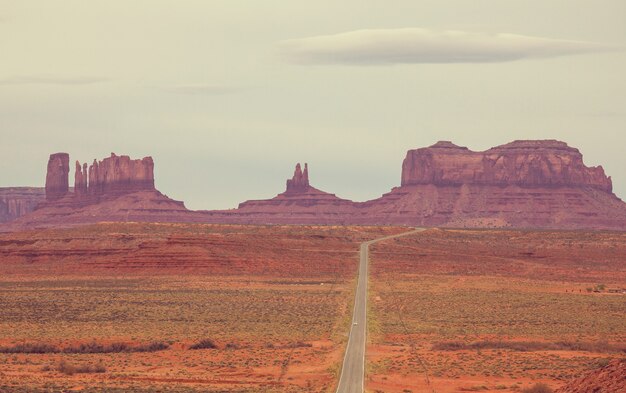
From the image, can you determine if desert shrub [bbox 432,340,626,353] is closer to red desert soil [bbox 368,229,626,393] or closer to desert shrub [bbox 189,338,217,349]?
red desert soil [bbox 368,229,626,393]

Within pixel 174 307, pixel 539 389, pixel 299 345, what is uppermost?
pixel 174 307

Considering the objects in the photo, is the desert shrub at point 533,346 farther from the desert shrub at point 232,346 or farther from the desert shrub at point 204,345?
the desert shrub at point 204,345

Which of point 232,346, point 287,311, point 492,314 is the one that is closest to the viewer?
point 232,346

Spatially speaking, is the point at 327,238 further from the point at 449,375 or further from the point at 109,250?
the point at 449,375

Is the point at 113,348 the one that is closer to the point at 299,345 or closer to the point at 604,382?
the point at 299,345

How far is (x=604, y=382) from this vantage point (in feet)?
121

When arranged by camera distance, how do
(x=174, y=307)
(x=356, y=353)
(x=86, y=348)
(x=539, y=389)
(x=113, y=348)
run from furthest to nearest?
(x=174, y=307)
(x=113, y=348)
(x=86, y=348)
(x=356, y=353)
(x=539, y=389)

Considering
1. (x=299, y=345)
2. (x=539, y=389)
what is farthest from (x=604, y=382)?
(x=299, y=345)

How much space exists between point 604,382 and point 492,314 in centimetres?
4615

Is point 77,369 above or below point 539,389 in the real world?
above

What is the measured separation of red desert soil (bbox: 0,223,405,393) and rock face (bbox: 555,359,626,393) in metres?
13.3

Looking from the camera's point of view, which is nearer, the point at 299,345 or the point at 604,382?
the point at 604,382

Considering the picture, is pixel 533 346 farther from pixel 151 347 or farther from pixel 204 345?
pixel 151 347

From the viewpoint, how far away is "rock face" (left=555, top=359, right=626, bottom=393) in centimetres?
3568
